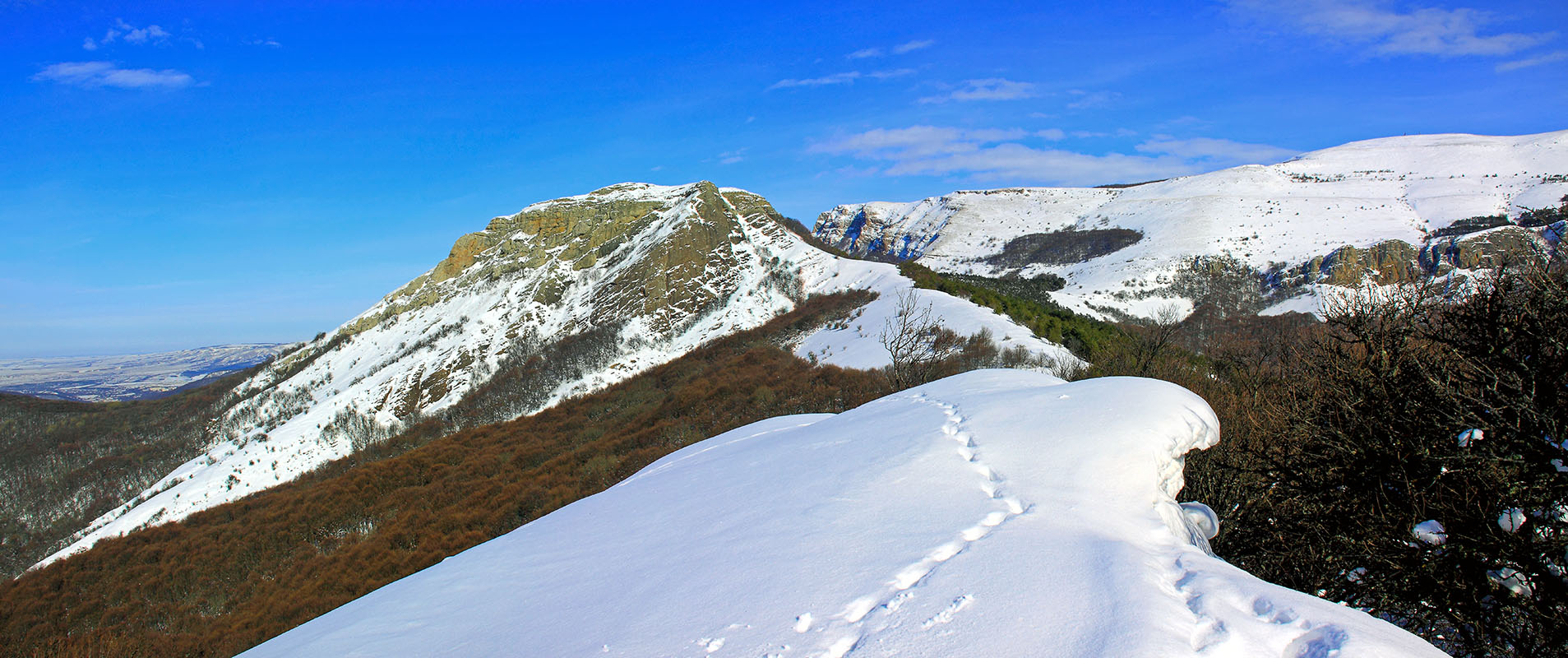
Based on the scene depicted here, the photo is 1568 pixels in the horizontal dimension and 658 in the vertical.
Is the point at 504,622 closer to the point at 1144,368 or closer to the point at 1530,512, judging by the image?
the point at 1530,512

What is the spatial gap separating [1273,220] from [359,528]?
140 metres

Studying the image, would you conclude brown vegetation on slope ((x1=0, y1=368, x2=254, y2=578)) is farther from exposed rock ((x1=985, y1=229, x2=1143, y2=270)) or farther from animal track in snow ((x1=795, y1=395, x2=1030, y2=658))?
exposed rock ((x1=985, y1=229, x2=1143, y2=270))

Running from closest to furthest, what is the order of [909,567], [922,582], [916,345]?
[922,582] → [909,567] → [916,345]

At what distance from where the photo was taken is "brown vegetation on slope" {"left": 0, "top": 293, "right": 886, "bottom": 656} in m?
21.6

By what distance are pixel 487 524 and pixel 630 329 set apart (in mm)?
56913

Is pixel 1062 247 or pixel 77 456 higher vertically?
pixel 1062 247

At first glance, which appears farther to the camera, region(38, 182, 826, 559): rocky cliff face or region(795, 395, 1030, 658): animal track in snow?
region(38, 182, 826, 559): rocky cliff face

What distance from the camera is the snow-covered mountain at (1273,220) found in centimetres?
8394

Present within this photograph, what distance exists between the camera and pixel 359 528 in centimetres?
3045

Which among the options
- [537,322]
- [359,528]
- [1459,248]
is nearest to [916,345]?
[359,528]

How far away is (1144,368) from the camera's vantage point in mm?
19203

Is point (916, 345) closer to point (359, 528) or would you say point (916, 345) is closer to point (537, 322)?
point (359, 528)

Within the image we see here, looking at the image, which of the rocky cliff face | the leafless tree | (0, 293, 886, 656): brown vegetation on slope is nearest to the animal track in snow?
the leafless tree

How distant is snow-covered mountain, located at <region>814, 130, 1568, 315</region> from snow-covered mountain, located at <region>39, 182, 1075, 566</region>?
3542 centimetres
